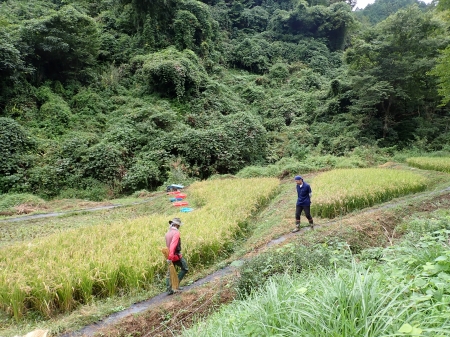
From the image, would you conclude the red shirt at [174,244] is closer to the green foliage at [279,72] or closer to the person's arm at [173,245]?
the person's arm at [173,245]

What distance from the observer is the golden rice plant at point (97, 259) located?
15.2 ft

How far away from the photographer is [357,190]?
32.4 feet

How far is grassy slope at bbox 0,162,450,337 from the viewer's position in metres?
4.41

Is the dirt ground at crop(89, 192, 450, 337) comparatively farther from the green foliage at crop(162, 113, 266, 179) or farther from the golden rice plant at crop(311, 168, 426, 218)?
the green foliage at crop(162, 113, 266, 179)

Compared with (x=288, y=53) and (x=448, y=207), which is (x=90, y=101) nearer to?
(x=448, y=207)

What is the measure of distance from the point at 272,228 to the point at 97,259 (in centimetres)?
477

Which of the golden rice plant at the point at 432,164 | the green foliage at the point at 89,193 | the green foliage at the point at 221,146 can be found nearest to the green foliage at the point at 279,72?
the green foliage at the point at 221,146

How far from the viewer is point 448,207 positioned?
26.9 ft

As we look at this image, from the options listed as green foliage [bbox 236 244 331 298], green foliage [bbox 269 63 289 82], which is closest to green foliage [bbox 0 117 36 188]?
green foliage [bbox 236 244 331 298]

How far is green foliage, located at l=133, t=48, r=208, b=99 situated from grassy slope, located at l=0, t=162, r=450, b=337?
548 inches

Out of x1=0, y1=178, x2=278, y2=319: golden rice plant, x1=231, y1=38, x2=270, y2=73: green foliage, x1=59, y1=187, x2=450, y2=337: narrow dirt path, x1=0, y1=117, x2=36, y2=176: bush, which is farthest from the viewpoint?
x1=231, y1=38, x2=270, y2=73: green foliage

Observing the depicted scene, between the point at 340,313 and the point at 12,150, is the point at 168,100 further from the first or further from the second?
the point at 340,313

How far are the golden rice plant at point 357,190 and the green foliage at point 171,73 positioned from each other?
1573 centimetres

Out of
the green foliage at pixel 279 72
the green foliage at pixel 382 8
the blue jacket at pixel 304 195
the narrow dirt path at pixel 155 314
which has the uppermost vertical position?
the green foliage at pixel 382 8
